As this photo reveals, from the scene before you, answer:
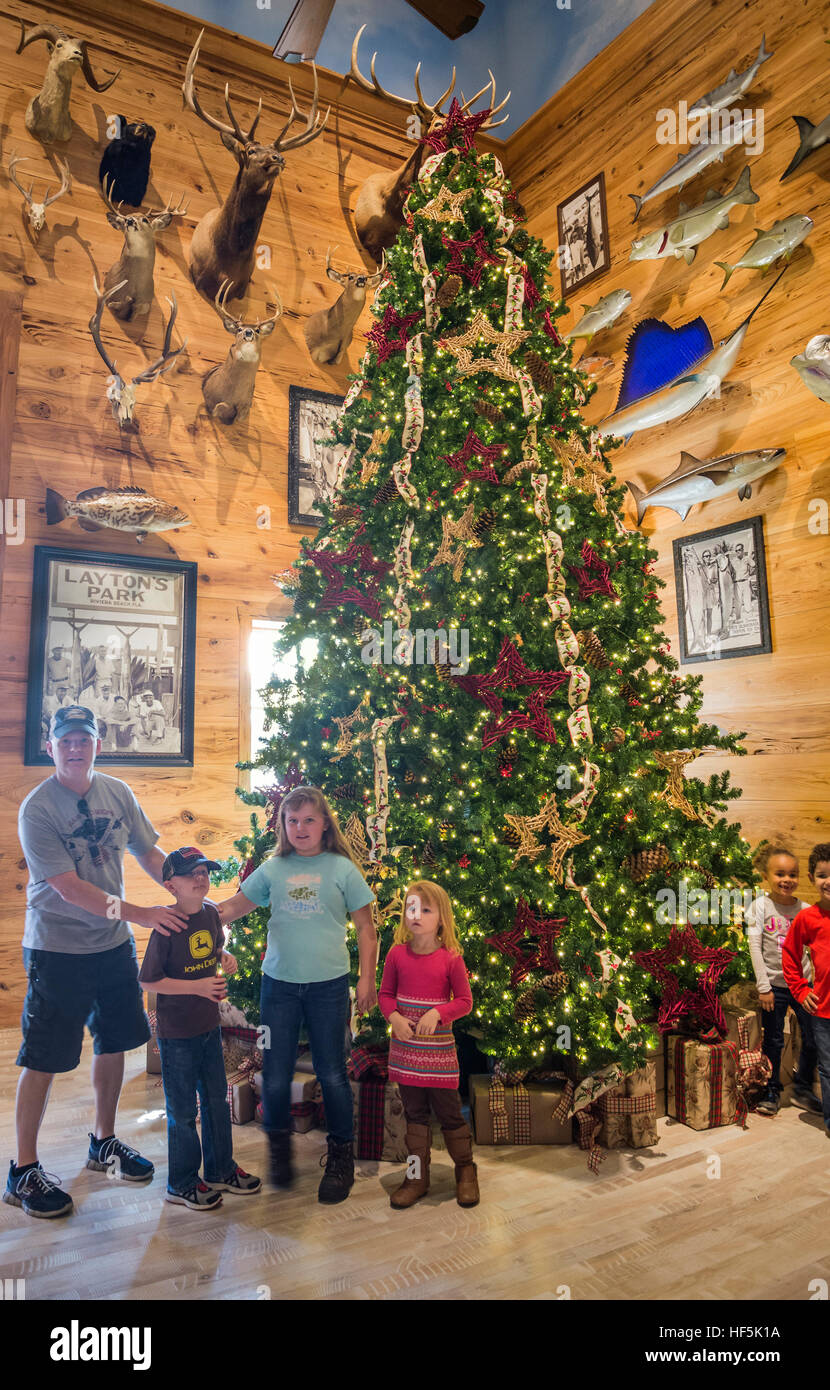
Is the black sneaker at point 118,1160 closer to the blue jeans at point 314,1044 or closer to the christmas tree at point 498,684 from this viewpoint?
the blue jeans at point 314,1044

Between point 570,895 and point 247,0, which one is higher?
point 247,0

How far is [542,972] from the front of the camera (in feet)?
8.87

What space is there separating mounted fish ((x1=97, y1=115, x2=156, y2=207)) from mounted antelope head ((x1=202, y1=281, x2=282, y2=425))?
27.9 inches

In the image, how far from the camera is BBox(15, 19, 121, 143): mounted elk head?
441 centimetres

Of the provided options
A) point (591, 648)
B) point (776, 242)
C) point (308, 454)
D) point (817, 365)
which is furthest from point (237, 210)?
point (591, 648)

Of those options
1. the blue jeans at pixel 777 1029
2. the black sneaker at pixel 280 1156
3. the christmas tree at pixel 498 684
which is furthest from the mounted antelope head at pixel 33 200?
the blue jeans at pixel 777 1029

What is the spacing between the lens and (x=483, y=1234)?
207 cm

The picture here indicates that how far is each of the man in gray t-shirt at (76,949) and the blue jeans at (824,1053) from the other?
87.5 inches

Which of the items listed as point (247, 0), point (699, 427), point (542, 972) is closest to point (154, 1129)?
point (542, 972)

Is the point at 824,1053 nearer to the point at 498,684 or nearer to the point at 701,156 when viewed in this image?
the point at 498,684

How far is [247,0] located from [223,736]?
4.96 meters
